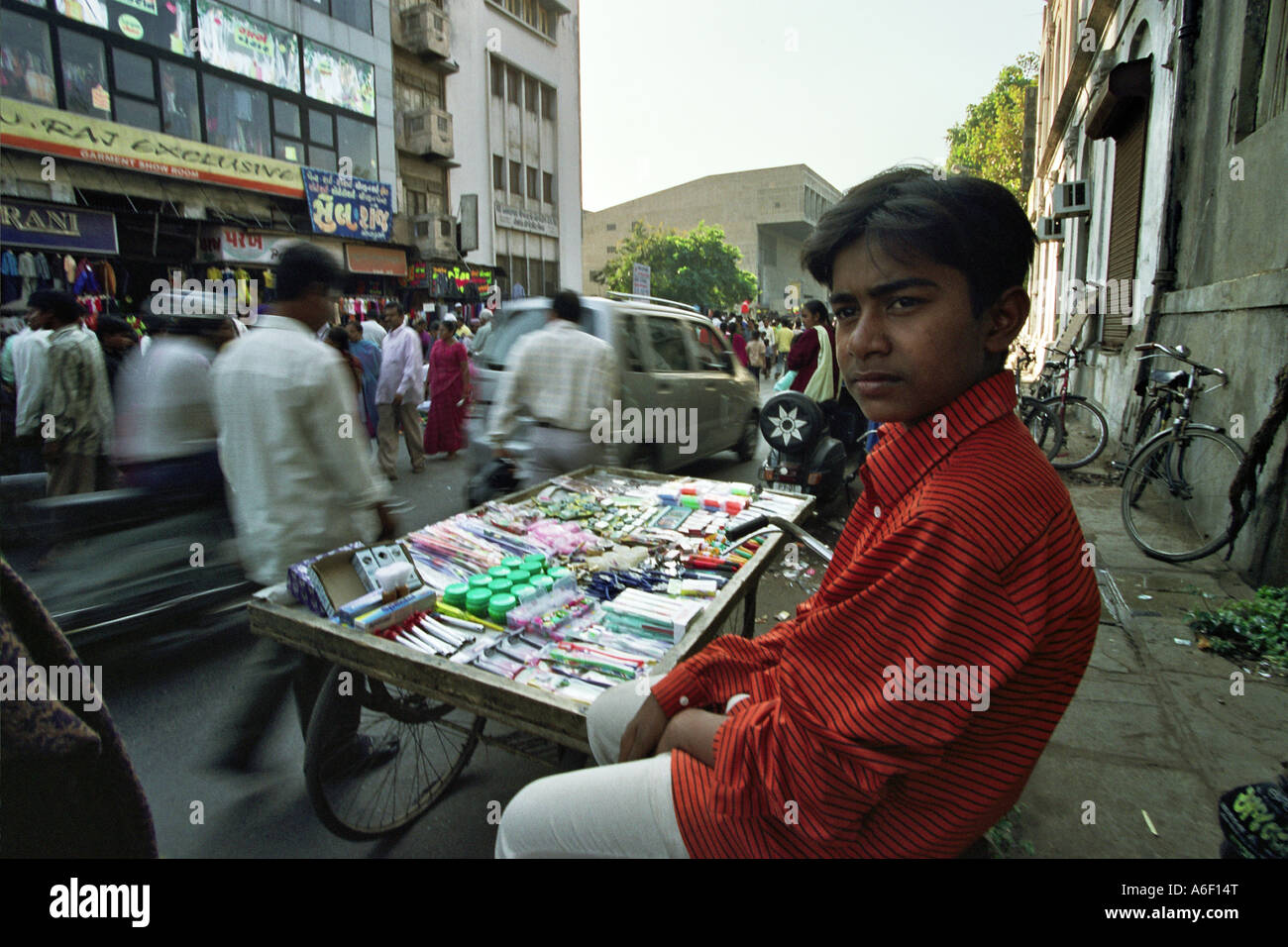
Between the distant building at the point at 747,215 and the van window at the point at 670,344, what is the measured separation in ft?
169

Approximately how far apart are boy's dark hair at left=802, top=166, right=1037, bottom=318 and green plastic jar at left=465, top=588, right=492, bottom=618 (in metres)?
1.49

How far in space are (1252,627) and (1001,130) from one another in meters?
37.1

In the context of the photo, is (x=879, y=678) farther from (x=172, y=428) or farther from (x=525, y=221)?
(x=525, y=221)

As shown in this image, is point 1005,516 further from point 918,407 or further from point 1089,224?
point 1089,224

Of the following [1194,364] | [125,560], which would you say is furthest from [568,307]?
[1194,364]

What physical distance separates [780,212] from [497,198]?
41545 millimetres

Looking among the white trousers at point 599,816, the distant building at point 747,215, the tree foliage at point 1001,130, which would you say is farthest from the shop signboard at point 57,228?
the distant building at point 747,215

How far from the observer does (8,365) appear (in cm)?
638

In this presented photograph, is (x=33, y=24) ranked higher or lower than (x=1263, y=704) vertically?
→ higher

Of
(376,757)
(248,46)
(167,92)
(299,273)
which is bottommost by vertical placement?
(376,757)

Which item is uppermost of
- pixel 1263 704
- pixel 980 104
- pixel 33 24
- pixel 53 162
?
pixel 980 104

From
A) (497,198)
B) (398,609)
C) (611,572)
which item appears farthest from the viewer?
(497,198)

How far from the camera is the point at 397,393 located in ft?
27.5

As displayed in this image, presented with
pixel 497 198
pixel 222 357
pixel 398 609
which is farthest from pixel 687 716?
pixel 497 198
